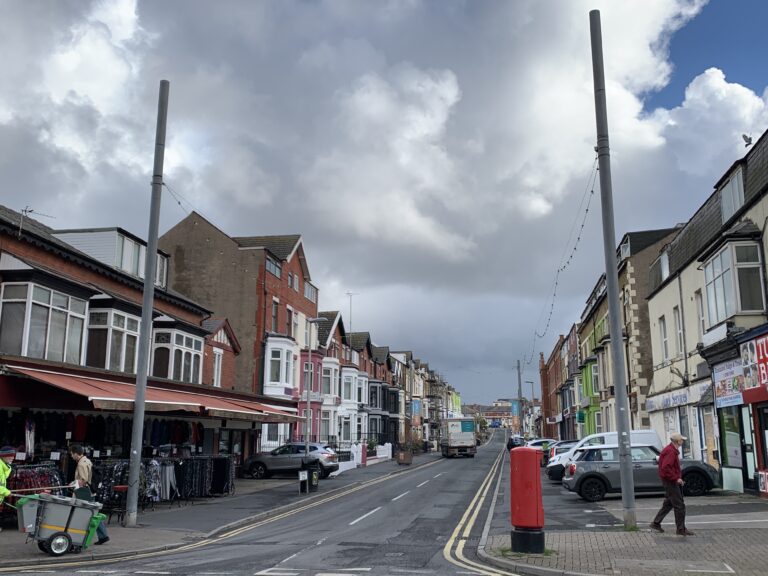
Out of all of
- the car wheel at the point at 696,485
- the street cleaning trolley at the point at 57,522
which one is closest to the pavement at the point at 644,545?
the car wheel at the point at 696,485

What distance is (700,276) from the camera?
78.8ft

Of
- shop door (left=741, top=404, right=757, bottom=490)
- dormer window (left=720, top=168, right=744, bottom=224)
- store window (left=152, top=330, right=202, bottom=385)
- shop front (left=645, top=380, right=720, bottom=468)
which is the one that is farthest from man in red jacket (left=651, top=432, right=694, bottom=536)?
store window (left=152, top=330, right=202, bottom=385)

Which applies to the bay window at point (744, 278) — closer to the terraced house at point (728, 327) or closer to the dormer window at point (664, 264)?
the terraced house at point (728, 327)

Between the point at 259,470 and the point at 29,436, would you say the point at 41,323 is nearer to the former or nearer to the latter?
the point at 29,436

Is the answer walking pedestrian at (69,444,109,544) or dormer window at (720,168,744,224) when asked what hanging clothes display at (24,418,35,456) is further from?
dormer window at (720,168,744,224)

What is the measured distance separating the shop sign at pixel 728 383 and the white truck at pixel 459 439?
41.1 meters

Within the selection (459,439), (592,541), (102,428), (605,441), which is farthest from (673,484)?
(459,439)

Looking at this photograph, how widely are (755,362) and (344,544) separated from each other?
1221 centimetres

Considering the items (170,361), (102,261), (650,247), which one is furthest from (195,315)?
(650,247)

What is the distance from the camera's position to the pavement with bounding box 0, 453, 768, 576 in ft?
32.7

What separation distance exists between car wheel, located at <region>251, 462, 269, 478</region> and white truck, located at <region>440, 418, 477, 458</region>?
30.3 m

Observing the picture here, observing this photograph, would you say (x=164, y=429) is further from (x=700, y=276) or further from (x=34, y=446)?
(x=700, y=276)

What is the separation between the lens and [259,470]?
33.9 meters

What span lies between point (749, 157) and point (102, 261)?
2139cm
